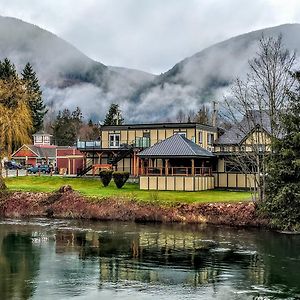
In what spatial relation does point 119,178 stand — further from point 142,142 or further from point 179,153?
point 142,142

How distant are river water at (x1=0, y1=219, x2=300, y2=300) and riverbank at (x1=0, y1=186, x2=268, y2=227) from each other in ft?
5.19

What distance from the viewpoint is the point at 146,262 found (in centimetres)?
2327

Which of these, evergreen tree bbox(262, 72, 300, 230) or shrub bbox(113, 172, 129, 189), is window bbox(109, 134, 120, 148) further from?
evergreen tree bbox(262, 72, 300, 230)

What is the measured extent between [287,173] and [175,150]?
15849 millimetres

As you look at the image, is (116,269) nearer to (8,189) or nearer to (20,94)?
(8,189)

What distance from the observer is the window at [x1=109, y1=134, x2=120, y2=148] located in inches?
2249

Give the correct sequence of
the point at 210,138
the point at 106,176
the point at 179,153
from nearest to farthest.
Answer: the point at 179,153
the point at 106,176
the point at 210,138

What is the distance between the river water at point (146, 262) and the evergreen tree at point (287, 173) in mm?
1253

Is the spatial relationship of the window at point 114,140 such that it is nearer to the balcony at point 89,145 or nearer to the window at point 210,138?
the balcony at point 89,145

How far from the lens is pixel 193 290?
61.3 ft

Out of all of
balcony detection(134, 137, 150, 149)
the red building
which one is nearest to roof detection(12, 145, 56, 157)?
the red building

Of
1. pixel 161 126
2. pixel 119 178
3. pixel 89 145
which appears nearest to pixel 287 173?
pixel 119 178

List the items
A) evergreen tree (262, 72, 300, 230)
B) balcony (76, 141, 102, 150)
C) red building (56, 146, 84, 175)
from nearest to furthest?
1. evergreen tree (262, 72, 300, 230)
2. balcony (76, 141, 102, 150)
3. red building (56, 146, 84, 175)

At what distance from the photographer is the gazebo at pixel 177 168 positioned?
44.5m
